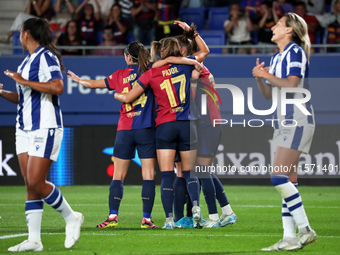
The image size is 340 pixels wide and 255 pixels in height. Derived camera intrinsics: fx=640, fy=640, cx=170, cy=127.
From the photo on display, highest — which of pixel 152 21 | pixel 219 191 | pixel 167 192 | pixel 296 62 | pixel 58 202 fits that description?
pixel 152 21

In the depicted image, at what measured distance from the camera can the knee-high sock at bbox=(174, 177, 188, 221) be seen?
691 cm

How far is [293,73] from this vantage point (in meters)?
5.22

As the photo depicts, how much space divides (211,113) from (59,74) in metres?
2.23

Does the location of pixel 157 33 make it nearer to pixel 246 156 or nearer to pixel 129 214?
pixel 246 156

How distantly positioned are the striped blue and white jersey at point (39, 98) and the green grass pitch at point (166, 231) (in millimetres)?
1048

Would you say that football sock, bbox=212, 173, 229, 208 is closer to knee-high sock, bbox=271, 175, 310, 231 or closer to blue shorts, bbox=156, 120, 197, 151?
blue shorts, bbox=156, 120, 197, 151

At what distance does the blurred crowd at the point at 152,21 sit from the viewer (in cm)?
1462

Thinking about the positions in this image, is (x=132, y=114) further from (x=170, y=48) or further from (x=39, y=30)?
(x=39, y=30)

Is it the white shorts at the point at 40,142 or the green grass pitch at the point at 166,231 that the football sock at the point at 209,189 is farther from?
the white shorts at the point at 40,142

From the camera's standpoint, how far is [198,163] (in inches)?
269

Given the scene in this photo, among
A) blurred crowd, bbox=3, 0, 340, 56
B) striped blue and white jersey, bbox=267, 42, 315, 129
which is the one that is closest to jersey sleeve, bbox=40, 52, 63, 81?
striped blue and white jersey, bbox=267, 42, 315, 129

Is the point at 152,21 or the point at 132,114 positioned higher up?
the point at 152,21

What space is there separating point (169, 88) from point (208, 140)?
0.77 m

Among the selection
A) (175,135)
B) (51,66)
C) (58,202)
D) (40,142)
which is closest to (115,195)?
(175,135)
